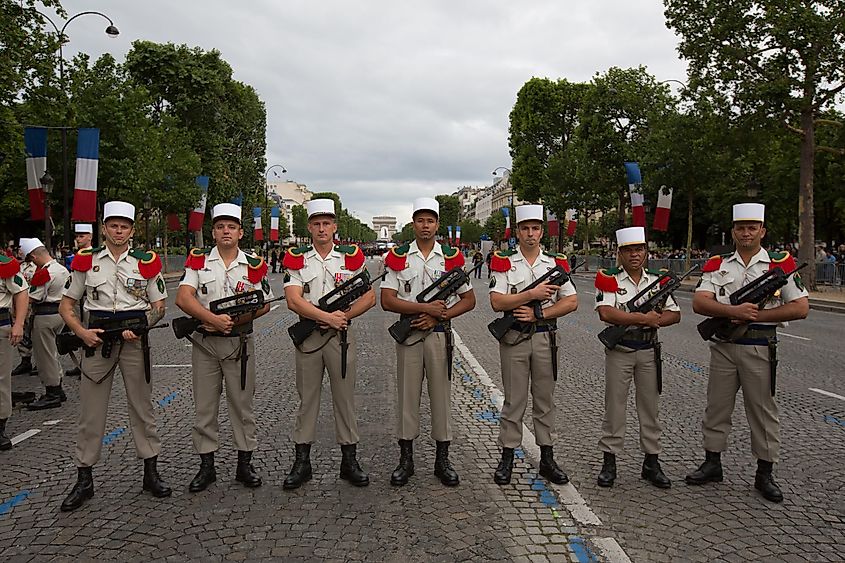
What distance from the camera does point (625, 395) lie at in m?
5.22

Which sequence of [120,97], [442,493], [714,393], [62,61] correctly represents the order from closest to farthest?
1. [442,493]
2. [714,393]
3. [62,61]
4. [120,97]

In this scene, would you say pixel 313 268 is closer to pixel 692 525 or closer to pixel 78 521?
pixel 78 521

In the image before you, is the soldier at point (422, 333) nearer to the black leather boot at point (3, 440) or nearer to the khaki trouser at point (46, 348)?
the black leather boot at point (3, 440)

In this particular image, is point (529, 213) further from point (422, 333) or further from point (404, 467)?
point (404, 467)

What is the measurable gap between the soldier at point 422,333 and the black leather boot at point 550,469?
2.34ft

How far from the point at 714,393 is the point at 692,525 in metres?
1.26

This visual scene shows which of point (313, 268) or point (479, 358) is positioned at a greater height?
point (313, 268)

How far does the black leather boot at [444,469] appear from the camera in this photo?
5.00m

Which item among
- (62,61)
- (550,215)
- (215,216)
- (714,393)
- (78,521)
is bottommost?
(78,521)

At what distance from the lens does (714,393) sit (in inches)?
205

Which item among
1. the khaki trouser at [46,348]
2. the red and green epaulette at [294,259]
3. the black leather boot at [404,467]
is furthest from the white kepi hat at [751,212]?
the khaki trouser at [46,348]

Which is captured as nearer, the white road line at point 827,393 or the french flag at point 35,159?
the white road line at point 827,393

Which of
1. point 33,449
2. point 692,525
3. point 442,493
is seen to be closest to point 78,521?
point 33,449

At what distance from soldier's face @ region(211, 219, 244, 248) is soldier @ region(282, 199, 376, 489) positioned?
428mm
